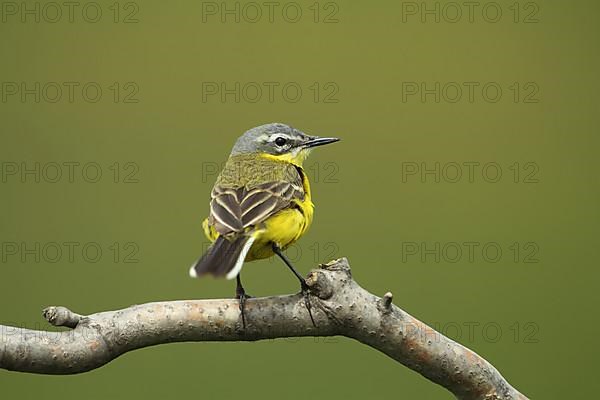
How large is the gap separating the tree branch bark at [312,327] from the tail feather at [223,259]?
0.09 metres

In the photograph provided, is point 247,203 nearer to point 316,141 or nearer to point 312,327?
point 312,327

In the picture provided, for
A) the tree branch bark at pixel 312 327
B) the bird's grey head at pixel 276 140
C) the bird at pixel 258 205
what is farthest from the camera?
the bird's grey head at pixel 276 140

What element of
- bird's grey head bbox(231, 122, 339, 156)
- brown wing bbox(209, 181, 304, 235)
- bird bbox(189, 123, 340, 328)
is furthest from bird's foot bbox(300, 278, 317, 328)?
bird's grey head bbox(231, 122, 339, 156)

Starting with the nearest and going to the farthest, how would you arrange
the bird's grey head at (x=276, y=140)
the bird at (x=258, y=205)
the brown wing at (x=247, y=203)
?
the bird at (x=258, y=205)
the brown wing at (x=247, y=203)
the bird's grey head at (x=276, y=140)

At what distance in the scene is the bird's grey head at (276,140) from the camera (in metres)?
3.36

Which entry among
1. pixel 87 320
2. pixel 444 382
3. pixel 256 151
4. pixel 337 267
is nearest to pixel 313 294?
pixel 337 267

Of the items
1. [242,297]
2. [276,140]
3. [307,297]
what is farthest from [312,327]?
[276,140]

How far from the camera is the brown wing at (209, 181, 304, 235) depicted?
2473 mm

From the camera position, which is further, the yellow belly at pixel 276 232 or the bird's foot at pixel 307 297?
the yellow belly at pixel 276 232

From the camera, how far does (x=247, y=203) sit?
2.62 metres

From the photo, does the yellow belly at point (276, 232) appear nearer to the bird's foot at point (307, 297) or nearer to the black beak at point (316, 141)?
the bird's foot at point (307, 297)

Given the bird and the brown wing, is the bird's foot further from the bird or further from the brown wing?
the brown wing

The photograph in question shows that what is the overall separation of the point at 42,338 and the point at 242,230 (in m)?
0.70

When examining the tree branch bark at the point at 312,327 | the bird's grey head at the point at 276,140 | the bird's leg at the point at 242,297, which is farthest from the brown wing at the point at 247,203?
the bird's grey head at the point at 276,140
